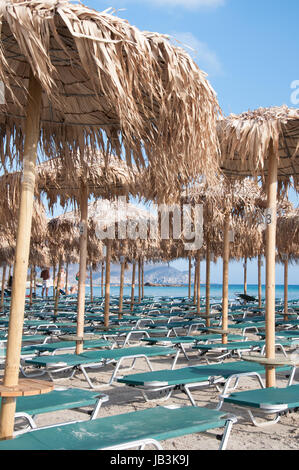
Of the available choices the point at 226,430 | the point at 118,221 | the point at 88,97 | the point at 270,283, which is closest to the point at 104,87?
the point at 88,97

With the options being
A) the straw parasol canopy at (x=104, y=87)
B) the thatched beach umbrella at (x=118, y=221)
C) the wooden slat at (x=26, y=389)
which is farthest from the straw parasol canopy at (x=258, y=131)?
the thatched beach umbrella at (x=118, y=221)

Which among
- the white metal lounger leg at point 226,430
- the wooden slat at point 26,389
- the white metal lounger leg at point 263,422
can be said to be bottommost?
the white metal lounger leg at point 263,422

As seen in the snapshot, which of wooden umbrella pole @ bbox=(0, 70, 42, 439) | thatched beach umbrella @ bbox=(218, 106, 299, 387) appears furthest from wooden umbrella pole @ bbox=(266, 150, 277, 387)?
wooden umbrella pole @ bbox=(0, 70, 42, 439)

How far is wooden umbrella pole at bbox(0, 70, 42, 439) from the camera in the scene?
243 cm

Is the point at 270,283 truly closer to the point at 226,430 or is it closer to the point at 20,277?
the point at 226,430

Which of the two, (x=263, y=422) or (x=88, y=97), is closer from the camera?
(x=88, y=97)

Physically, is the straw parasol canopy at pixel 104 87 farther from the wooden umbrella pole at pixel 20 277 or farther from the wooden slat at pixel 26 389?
the wooden slat at pixel 26 389

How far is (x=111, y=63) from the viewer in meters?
2.30

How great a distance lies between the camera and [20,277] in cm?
256

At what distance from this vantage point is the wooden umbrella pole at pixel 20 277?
243 centimetres

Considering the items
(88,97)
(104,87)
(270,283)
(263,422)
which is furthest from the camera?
(270,283)

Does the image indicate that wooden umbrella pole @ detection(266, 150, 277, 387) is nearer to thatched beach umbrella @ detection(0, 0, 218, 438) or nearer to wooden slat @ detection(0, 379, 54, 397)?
thatched beach umbrella @ detection(0, 0, 218, 438)

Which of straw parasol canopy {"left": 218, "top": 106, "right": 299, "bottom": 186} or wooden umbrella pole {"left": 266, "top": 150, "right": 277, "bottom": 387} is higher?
straw parasol canopy {"left": 218, "top": 106, "right": 299, "bottom": 186}

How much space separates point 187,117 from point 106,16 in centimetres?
75
